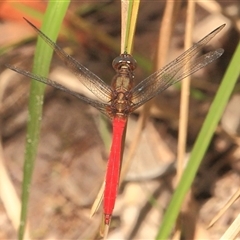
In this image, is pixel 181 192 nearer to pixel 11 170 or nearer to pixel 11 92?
pixel 11 170

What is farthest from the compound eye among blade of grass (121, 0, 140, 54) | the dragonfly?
blade of grass (121, 0, 140, 54)

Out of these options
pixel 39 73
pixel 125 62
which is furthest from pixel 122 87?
pixel 39 73

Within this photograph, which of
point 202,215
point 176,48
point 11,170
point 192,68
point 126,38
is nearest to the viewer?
point 126,38

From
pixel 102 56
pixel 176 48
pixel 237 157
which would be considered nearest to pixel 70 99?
pixel 102 56

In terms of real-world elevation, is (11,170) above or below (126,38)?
above

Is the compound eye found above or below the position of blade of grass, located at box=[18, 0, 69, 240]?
above

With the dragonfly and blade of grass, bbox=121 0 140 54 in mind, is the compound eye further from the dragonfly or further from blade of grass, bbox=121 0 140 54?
blade of grass, bbox=121 0 140 54

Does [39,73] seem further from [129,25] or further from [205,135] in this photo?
[205,135]
